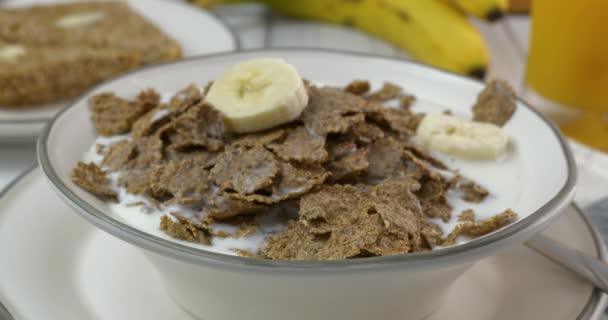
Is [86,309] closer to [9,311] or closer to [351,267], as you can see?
[9,311]

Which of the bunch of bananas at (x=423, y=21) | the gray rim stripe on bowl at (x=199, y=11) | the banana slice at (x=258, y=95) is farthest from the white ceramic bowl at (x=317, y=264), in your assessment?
the bunch of bananas at (x=423, y=21)

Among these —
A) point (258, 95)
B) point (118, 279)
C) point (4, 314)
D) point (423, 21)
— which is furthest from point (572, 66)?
point (4, 314)

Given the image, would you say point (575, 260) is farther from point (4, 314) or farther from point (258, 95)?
point (4, 314)

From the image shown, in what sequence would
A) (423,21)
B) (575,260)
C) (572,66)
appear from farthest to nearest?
1. (423,21)
2. (572,66)
3. (575,260)

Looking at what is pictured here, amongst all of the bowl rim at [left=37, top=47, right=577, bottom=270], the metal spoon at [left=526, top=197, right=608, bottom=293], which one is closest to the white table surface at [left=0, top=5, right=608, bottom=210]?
the metal spoon at [left=526, top=197, right=608, bottom=293]

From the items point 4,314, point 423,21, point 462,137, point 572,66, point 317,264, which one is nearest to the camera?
point 317,264

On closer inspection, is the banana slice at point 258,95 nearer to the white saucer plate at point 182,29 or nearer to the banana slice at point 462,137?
the banana slice at point 462,137

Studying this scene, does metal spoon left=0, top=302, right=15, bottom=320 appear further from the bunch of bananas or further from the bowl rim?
the bunch of bananas
